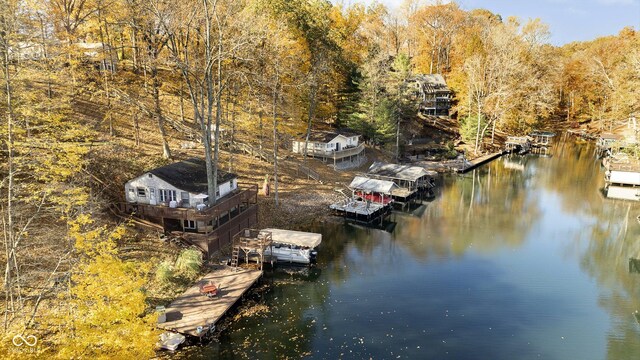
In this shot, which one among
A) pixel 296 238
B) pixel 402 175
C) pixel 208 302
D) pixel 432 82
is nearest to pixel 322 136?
pixel 402 175

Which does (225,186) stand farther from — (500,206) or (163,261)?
(500,206)

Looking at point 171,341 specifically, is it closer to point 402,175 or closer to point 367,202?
point 367,202

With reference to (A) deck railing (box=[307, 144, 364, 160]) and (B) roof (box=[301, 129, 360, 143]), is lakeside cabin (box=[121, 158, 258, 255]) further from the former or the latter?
(B) roof (box=[301, 129, 360, 143])

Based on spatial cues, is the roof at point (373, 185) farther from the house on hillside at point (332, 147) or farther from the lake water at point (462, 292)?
the house on hillside at point (332, 147)

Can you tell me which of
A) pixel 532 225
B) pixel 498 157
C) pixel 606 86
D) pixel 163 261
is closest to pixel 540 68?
pixel 606 86

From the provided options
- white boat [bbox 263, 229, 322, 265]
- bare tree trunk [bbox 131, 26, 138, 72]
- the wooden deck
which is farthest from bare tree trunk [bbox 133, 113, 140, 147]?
the wooden deck

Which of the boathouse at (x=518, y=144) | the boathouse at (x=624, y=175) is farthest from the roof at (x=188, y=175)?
the boathouse at (x=518, y=144)
